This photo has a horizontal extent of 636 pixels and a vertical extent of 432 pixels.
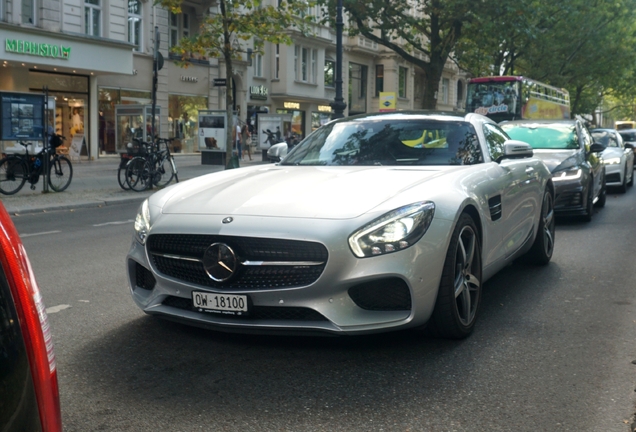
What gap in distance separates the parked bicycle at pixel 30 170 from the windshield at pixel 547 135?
9065 mm

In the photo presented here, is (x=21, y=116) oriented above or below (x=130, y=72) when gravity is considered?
below

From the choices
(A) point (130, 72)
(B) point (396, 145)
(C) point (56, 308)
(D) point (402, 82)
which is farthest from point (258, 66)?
(C) point (56, 308)

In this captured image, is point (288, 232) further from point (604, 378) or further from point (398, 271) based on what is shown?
point (604, 378)

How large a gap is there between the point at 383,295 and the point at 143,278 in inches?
55.6

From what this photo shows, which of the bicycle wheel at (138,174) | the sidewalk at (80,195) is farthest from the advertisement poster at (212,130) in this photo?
the bicycle wheel at (138,174)

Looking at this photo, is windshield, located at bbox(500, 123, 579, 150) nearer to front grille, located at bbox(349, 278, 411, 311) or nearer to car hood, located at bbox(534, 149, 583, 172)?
car hood, located at bbox(534, 149, 583, 172)

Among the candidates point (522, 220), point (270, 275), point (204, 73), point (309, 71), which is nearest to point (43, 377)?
point (270, 275)

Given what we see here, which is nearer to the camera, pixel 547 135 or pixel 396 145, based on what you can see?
pixel 396 145

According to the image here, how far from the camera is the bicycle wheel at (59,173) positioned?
16641mm

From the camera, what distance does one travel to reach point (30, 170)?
15.9 metres

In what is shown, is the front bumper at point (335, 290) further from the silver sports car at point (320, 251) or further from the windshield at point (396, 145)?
the windshield at point (396, 145)

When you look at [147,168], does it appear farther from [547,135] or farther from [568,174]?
[568,174]

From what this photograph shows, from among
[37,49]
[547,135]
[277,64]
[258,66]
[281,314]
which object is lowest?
[281,314]

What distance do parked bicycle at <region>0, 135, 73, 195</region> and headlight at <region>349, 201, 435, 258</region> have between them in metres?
12.6
